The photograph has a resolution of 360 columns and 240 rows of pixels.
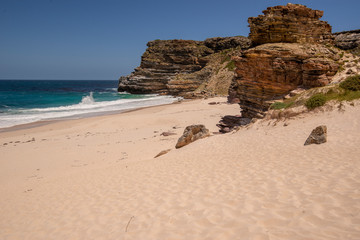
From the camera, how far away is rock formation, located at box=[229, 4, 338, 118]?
43.2 feet

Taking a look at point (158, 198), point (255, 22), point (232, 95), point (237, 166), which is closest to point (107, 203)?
point (158, 198)

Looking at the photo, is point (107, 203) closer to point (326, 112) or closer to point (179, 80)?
point (326, 112)

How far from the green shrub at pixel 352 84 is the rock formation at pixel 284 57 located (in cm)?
143

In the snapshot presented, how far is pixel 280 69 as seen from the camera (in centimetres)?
1369

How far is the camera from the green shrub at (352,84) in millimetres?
10969

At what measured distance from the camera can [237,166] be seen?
7391mm

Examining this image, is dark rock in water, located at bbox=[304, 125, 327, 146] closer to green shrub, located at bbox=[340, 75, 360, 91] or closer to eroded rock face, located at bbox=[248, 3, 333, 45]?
green shrub, located at bbox=[340, 75, 360, 91]


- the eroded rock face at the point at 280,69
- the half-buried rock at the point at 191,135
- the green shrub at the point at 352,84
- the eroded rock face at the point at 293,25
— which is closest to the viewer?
the green shrub at the point at 352,84

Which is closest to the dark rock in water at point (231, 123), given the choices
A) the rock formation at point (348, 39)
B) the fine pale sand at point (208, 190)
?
the fine pale sand at point (208, 190)

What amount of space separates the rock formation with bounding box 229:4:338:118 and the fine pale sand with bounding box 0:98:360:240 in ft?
10.4

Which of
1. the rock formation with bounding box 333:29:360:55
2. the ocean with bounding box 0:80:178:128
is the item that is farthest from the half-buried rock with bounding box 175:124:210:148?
the ocean with bounding box 0:80:178:128

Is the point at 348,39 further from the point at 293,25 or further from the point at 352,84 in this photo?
the point at 352,84

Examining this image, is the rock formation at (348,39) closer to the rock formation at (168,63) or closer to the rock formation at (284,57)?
the rock formation at (284,57)

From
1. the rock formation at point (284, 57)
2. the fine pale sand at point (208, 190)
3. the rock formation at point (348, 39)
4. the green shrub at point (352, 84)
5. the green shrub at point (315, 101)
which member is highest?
the rock formation at point (348, 39)
